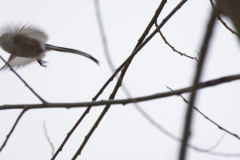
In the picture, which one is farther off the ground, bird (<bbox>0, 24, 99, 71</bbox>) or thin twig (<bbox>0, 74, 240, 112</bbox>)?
bird (<bbox>0, 24, 99, 71</bbox>)

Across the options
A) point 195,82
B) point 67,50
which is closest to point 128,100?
point 195,82

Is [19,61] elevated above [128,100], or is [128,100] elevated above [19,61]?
[19,61]

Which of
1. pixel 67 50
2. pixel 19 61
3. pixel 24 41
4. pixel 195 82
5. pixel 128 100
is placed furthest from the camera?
pixel 19 61

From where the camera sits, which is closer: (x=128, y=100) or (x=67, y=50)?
(x=128, y=100)

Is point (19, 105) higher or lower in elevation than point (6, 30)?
Result: lower

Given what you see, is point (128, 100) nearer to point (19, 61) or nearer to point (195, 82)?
point (195, 82)

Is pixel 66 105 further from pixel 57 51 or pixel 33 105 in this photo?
pixel 57 51

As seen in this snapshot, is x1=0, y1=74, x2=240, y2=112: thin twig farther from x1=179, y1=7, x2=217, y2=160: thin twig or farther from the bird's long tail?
the bird's long tail

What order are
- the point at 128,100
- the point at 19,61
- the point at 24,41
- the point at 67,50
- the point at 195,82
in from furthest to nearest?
the point at 19,61
the point at 67,50
the point at 24,41
the point at 128,100
the point at 195,82

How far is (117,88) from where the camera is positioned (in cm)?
191

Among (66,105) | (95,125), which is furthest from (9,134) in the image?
(95,125)

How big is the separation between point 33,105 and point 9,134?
17 centimetres

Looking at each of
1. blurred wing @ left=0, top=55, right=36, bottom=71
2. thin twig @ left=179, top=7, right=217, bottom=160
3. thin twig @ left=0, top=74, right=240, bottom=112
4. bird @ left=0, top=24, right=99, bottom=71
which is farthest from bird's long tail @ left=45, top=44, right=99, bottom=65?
thin twig @ left=179, top=7, right=217, bottom=160

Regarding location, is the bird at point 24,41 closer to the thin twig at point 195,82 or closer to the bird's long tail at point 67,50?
the bird's long tail at point 67,50
